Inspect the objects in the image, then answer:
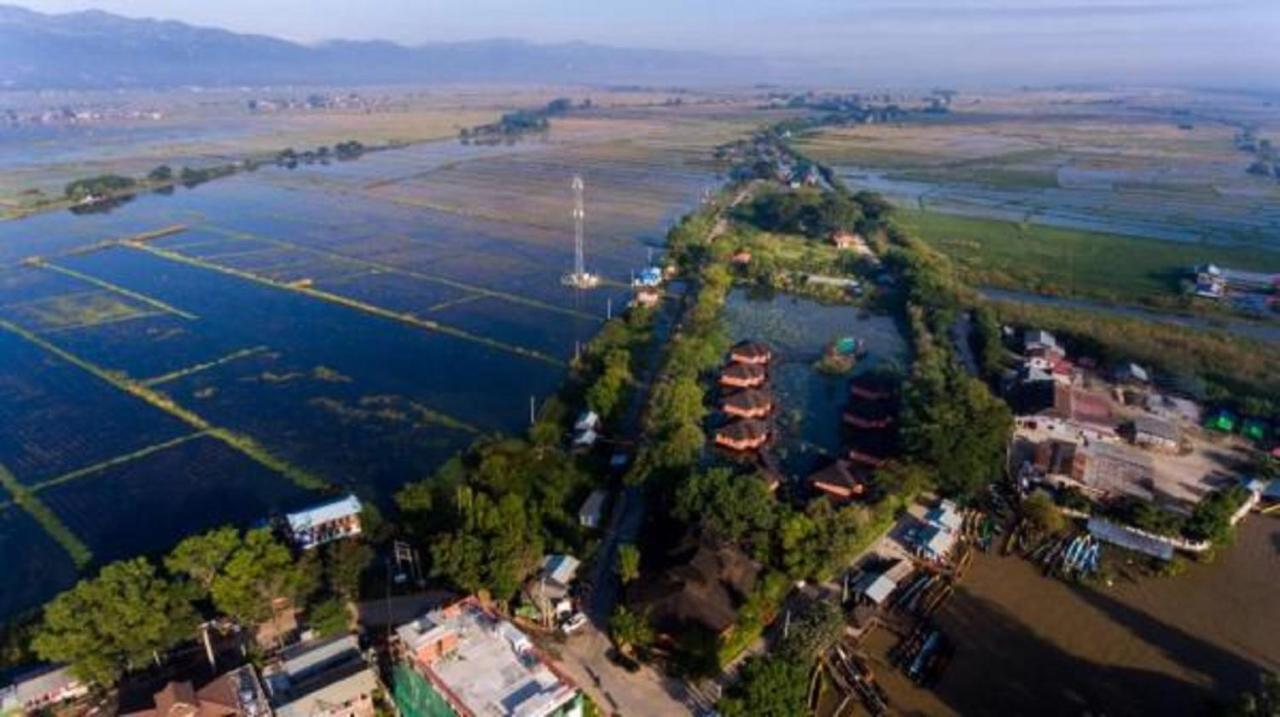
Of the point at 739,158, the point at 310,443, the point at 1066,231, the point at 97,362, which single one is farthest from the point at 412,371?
the point at 739,158

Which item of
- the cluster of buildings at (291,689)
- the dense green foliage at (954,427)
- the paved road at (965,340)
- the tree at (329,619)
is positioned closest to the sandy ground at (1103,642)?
the dense green foliage at (954,427)

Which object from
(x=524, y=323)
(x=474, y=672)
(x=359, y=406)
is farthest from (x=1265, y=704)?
(x=524, y=323)

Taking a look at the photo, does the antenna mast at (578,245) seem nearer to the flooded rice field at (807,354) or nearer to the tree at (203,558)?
the flooded rice field at (807,354)

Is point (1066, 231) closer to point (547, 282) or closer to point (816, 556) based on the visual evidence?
point (547, 282)

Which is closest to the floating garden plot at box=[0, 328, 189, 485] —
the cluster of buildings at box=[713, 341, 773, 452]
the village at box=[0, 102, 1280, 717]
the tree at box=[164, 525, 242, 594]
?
the village at box=[0, 102, 1280, 717]

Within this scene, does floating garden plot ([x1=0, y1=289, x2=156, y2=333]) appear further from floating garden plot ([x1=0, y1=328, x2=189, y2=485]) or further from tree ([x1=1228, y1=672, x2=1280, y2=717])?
tree ([x1=1228, y1=672, x2=1280, y2=717])

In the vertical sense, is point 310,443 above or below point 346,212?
below
